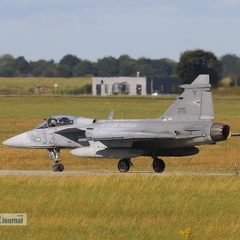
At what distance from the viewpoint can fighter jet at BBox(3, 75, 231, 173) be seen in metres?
33.3

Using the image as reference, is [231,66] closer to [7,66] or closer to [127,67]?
[127,67]

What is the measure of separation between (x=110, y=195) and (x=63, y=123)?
11.3 meters

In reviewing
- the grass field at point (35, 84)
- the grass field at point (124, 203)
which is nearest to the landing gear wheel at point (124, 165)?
the grass field at point (124, 203)

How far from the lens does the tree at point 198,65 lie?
96.7 meters

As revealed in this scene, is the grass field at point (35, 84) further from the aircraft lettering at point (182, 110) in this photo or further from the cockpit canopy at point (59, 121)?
the aircraft lettering at point (182, 110)

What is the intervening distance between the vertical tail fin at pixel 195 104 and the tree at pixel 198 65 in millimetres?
56693

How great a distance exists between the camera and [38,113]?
91.2 meters

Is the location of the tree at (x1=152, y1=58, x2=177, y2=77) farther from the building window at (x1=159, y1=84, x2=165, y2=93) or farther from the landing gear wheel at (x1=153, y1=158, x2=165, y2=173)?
the landing gear wheel at (x1=153, y1=158, x2=165, y2=173)

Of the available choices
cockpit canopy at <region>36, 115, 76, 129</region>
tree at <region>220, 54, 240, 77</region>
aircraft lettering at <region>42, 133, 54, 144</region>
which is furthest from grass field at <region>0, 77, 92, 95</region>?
aircraft lettering at <region>42, 133, 54, 144</region>

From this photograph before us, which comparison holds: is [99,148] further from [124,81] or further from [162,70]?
[162,70]

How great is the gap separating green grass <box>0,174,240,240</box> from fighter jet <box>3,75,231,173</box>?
3.11 m

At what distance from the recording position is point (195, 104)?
110ft

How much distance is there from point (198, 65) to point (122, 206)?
288ft

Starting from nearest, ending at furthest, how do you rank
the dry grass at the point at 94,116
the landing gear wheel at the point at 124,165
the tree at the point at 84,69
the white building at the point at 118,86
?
the landing gear wheel at the point at 124,165 < the dry grass at the point at 94,116 < the white building at the point at 118,86 < the tree at the point at 84,69
